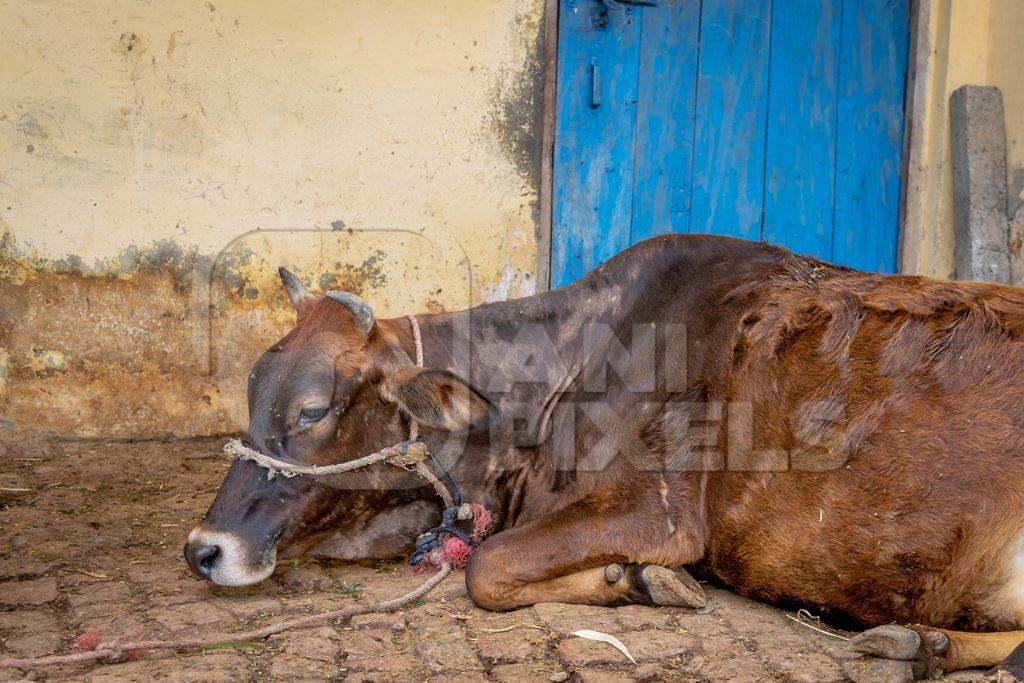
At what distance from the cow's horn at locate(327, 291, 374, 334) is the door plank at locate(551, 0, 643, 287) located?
2.52 metres

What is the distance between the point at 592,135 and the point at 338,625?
3579 mm

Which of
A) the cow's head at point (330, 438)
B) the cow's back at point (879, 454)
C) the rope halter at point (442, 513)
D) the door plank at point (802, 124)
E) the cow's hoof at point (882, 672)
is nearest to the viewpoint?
the cow's hoof at point (882, 672)

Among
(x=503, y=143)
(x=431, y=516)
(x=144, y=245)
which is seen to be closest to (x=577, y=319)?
(x=431, y=516)

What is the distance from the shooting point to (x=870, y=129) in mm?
6359

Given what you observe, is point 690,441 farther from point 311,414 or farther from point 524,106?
point 524,106

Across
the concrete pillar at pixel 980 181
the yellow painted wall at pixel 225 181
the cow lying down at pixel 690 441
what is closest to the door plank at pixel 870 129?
the concrete pillar at pixel 980 181

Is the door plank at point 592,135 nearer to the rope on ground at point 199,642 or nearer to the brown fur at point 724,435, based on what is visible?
the brown fur at point 724,435

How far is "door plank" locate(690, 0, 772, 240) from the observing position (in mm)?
6086

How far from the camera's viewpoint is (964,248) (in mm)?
6219

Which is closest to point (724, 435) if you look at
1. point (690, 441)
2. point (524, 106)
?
point (690, 441)

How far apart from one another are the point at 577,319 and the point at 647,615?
46.3 inches

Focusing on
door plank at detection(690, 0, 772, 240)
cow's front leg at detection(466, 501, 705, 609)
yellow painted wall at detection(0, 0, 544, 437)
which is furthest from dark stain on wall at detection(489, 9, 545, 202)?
cow's front leg at detection(466, 501, 705, 609)

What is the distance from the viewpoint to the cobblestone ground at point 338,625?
9.51 feet

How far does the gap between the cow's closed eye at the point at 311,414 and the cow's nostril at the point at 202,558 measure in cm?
50
